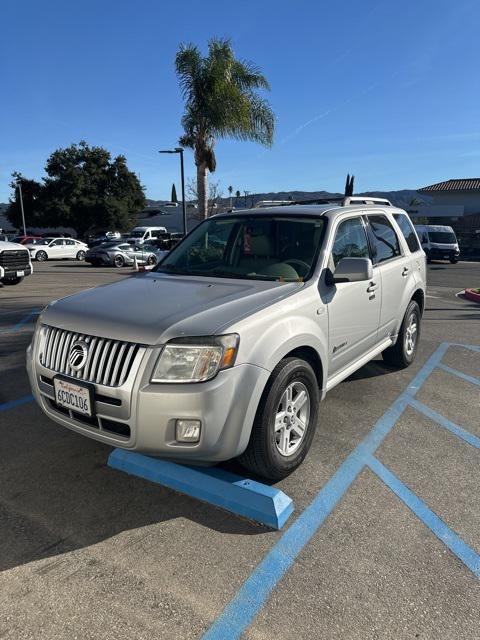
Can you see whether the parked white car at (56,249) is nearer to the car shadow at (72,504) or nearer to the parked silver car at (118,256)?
the parked silver car at (118,256)

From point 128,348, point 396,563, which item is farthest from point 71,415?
point 396,563

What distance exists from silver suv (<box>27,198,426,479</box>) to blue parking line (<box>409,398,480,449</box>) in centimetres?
71

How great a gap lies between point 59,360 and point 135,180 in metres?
52.4

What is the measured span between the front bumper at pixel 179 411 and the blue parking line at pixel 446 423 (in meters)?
2.09

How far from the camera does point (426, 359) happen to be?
6039mm

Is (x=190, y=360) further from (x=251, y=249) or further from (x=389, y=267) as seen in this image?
(x=389, y=267)

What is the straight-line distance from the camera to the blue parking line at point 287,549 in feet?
6.66

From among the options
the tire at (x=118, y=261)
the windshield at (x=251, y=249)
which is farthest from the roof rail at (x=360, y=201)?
the tire at (x=118, y=261)

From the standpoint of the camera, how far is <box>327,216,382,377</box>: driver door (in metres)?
3.61

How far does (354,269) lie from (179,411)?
1.73 m

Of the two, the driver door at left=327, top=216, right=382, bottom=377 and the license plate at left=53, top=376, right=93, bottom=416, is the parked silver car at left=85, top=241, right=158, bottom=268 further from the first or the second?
the license plate at left=53, top=376, right=93, bottom=416

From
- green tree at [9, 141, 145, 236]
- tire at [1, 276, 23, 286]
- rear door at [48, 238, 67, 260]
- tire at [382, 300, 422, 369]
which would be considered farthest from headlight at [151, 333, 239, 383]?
green tree at [9, 141, 145, 236]

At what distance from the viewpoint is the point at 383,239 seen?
15.8 ft

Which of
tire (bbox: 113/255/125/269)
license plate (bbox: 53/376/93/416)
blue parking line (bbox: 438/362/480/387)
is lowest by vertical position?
tire (bbox: 113/255/125/269)
